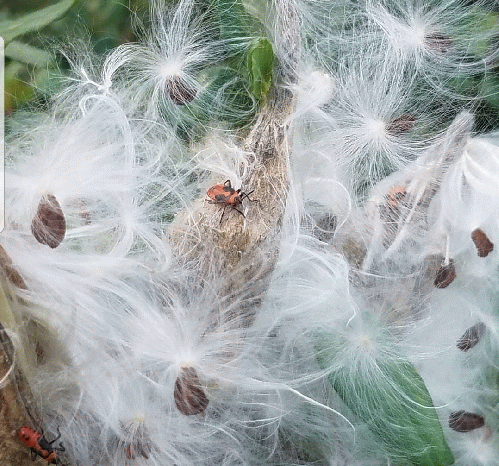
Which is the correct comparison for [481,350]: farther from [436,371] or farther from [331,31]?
[331,31]

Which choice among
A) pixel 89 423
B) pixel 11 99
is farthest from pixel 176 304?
pixel 11 99

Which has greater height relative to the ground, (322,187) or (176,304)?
(322,187)

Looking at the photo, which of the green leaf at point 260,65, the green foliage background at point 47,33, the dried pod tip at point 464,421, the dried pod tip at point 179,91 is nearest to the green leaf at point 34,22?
the green foliage background at point 47,33

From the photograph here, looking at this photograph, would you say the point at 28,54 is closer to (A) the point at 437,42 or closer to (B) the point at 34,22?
(B) the point at 34,22

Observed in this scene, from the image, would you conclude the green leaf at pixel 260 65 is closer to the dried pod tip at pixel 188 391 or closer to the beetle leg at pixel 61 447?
the dried pod tip at pixel 188 391

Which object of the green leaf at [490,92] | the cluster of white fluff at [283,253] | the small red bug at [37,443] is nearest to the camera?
the small red bug at [37,443]
